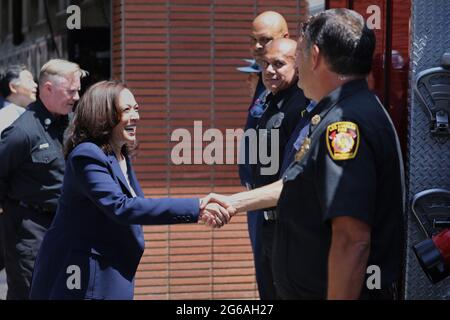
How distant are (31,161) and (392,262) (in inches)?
120

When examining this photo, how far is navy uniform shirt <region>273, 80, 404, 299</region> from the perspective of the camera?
111 inches

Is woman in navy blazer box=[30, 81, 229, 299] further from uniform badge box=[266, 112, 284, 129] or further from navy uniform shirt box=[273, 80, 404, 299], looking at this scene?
uniform badge box=[266, 112, 284, 129]

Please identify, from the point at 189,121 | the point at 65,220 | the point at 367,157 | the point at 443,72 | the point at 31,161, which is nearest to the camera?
the point at 367,157

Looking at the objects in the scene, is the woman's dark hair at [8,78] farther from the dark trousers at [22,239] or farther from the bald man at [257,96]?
the bald man at [257,96]

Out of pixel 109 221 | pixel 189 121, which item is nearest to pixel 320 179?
pixel 109 221

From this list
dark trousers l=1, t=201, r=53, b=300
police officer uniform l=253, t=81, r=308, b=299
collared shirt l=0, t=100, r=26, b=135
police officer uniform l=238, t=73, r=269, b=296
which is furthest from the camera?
collared shirt l=0, t=100, r=26, b=135

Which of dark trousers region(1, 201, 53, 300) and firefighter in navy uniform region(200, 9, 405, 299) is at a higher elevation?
firefighter in navy uniform region(200, 9, 405, 299)

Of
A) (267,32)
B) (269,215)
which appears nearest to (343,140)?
(269,215)

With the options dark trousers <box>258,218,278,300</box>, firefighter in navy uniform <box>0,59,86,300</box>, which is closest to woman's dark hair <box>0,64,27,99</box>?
firefighter in navy uniform <box>0,59,86,300</box>

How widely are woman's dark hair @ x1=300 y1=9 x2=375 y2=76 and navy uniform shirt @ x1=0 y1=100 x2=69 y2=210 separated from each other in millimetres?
2851

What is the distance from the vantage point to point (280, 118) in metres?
5.06

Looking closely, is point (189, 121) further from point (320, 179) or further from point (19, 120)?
point (320, 179)

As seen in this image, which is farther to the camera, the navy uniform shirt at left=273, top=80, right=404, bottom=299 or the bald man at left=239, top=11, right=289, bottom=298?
the bald man at left=239, top=11, right=289, bottom=298

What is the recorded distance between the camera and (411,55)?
10.9ft
